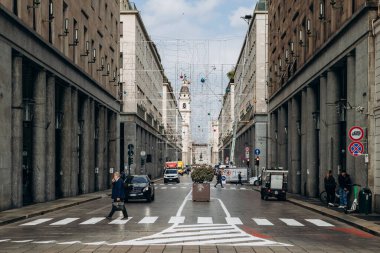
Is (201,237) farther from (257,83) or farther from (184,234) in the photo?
(257,83)

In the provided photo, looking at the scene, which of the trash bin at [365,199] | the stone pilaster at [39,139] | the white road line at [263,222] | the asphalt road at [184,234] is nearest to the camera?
the asphalt road at [184,234]

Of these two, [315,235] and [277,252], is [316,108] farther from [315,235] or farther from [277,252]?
[277,252]

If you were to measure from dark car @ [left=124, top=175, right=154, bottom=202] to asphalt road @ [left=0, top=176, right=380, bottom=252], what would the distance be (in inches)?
373

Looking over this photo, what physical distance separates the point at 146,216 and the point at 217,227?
5772 millimetres

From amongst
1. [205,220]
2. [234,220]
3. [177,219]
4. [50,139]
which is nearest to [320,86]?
[50,139]

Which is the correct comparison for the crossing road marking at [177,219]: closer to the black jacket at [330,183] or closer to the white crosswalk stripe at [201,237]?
the white crosswalk stripe at [201,237]

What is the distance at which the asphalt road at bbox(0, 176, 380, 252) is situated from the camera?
15562 millimetres

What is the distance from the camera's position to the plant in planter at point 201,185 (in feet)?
125

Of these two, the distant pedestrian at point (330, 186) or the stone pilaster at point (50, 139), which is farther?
the stone pilaster at point (50, 139)

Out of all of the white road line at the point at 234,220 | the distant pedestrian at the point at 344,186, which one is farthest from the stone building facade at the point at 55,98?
the distant pedestrian at the point at 344,186

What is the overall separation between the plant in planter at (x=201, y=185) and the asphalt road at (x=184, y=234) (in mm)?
10088

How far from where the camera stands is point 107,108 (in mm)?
61719

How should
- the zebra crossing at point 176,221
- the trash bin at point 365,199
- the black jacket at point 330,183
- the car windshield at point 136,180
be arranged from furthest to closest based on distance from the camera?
the car windshield at point 136,180
the black jacket at point 330,183
the trash bin at point 365,199
the zebra crossing at point 176,221

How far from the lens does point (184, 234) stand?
1870 centimetres
